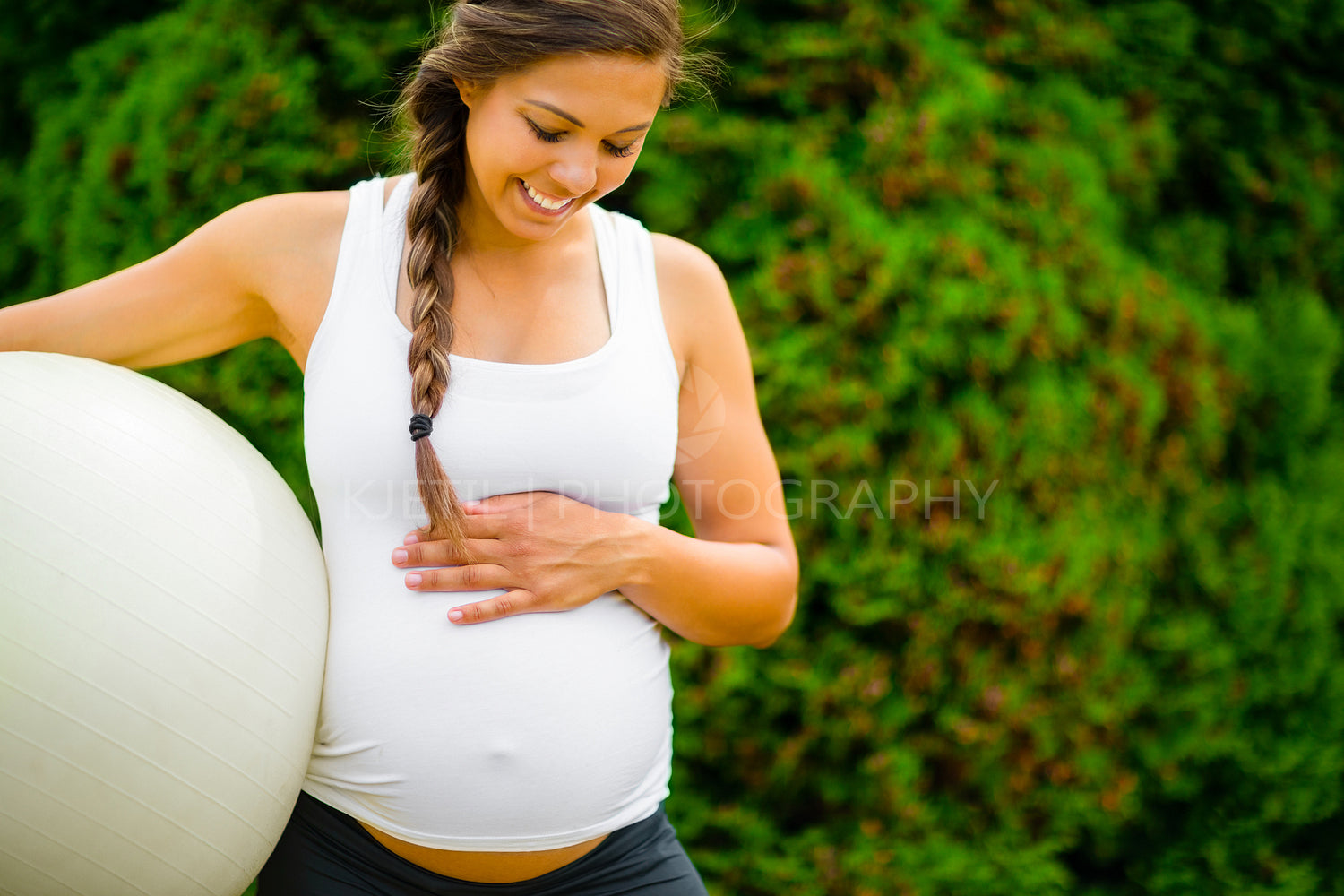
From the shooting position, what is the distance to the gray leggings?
4.71 feet

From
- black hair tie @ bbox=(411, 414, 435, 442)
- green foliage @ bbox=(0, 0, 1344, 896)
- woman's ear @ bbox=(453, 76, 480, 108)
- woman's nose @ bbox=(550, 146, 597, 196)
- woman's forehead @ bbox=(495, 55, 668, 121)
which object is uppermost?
woman's forehead @ bbox=(495, 55, 668, 121)

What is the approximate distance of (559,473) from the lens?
57.6 inches

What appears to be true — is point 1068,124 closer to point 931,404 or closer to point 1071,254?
point 1071,254

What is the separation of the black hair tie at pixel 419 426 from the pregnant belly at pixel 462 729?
228mm

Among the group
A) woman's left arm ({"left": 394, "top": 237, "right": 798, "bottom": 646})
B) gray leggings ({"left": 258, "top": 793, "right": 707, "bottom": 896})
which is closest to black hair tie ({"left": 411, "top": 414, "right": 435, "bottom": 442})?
woman's left arm ({"left": 394, "top": 237, "right": 798, "bottom": 646})

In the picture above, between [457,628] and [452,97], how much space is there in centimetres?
79

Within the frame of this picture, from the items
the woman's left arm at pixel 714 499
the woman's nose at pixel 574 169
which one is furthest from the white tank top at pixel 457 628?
the woman's nose at pixel 574 169

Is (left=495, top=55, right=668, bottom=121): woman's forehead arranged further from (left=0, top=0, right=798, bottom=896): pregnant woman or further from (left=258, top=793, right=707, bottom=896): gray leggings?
(left=258, top=793, right=707, bottom=896): gray leggings

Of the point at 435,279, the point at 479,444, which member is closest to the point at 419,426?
the point at 479,444

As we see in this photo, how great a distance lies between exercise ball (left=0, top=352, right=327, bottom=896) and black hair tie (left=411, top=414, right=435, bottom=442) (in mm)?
220

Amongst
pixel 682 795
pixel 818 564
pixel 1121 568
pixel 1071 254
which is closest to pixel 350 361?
pixel 818 564

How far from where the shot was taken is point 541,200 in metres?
1.40

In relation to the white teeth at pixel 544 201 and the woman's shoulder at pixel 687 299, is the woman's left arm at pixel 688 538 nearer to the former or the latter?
the woman's shoulder at pixel 687 299

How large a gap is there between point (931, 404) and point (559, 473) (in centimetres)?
153
